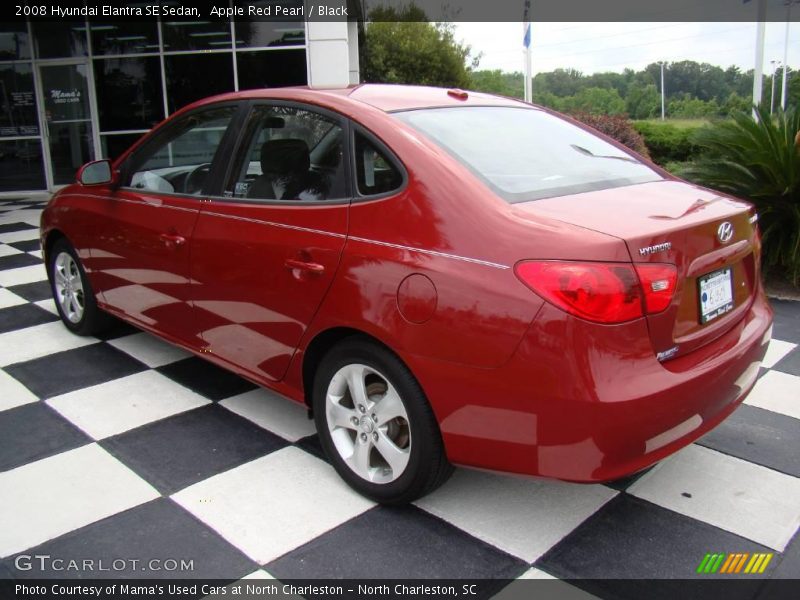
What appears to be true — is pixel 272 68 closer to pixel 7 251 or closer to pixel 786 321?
pixel 7 251

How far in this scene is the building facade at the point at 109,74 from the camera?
11547mm

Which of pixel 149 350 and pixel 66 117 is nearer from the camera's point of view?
pixel 149 350

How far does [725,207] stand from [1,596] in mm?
2760

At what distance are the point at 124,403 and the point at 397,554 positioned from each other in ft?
6.17

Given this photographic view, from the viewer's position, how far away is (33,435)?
10.6 ft

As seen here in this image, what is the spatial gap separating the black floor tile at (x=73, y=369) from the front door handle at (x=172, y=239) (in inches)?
37.9

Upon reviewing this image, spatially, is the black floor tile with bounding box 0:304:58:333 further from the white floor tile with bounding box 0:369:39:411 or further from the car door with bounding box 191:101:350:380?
the car door with bounding box 191:101:350:380

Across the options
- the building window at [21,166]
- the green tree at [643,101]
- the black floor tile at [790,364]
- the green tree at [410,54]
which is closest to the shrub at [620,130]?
the black floor tile at [790,364]

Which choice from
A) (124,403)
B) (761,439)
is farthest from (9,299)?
(761,439)

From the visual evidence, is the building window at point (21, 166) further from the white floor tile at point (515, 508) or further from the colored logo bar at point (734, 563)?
the colored logo bar at point (734, 563)

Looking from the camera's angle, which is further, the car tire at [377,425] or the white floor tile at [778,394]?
the white floor tile at [778,394]

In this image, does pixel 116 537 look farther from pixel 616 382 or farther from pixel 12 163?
pixel 12 163

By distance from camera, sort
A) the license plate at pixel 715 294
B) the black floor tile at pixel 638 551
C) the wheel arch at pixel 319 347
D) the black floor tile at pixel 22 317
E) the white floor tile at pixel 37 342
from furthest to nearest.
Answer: the black floor tile at pixel 22 317, the white floor tile at pixel 37 342, the wheel arch at pixel 319 347, the license plate at pixel 715 294, the black floor tile at pixel 638 551

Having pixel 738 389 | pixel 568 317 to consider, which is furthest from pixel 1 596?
pixel 738 389
